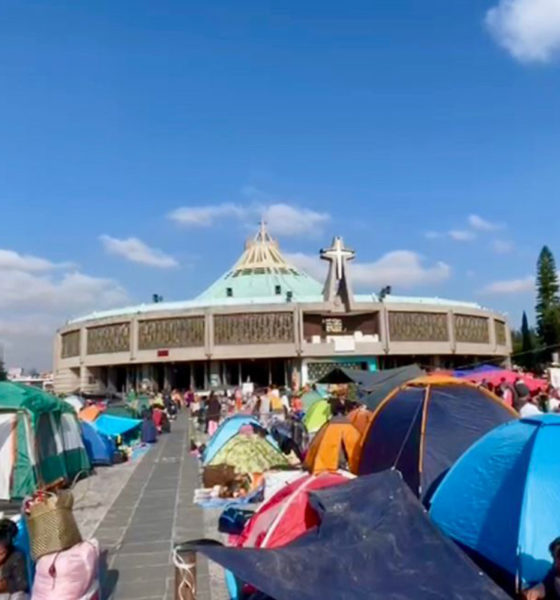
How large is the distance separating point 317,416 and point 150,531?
10.1m

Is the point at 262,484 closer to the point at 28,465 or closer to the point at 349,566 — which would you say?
the point at 28,465

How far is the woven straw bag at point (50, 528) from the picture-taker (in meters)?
4.48

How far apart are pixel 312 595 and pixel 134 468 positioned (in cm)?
1186

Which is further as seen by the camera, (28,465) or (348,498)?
(28,465)

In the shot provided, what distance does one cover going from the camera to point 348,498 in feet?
17.6

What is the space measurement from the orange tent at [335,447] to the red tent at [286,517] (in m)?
4.35

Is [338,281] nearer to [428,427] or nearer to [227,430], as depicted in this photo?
[227,430]

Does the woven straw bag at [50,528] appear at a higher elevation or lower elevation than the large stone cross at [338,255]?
lower

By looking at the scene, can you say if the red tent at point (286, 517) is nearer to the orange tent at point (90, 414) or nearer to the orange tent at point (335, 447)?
the orange tent at point (335, 447)

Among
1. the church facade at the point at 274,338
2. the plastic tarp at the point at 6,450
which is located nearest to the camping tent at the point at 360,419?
the plastic tarp at the point at 6,450

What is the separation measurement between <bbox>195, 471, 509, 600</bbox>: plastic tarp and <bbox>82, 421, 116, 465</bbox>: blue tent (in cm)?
1167

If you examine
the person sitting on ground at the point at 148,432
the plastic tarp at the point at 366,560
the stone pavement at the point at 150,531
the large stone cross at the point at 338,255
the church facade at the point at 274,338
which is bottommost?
the stone pavement at the point at 150,531

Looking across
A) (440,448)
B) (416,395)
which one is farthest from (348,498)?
(416,395)

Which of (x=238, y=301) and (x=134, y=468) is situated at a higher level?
(x=238, y=301)
